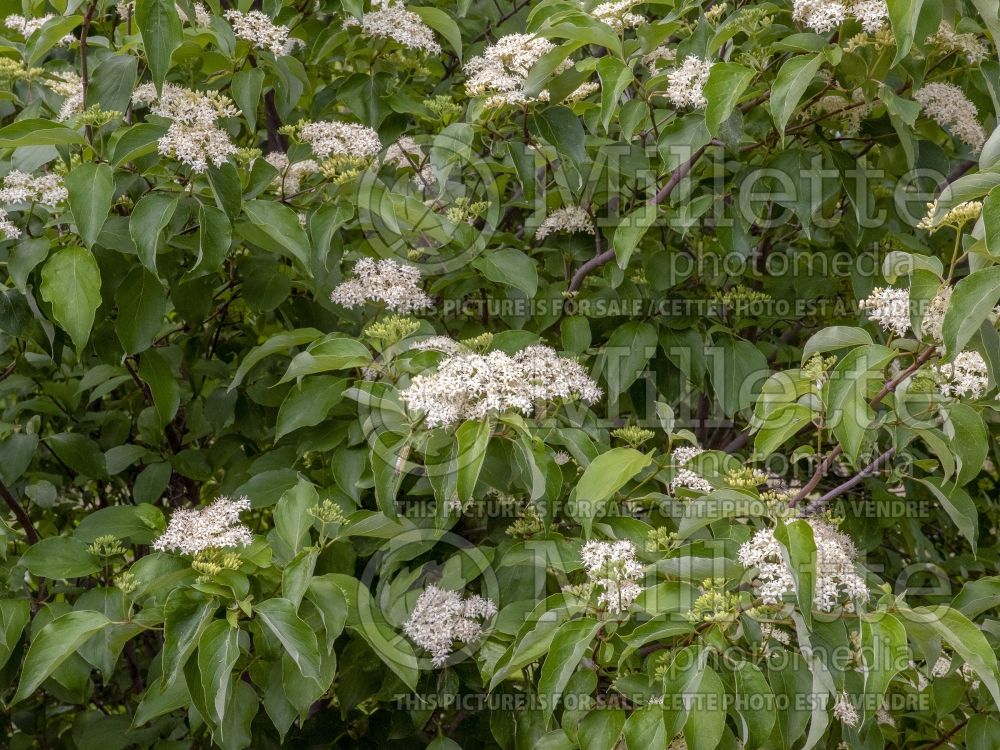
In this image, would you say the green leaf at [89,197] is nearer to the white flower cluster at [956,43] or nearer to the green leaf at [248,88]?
the green leaf at [248,88]

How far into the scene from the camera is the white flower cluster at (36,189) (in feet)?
6.72

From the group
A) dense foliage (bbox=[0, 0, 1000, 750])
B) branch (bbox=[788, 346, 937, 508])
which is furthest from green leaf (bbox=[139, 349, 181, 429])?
branch (bbox=[788, 346, 937, 508])

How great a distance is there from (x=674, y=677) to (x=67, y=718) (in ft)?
6.83

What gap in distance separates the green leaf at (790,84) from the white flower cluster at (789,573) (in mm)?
705

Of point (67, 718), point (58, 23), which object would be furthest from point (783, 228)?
point (67, 718)

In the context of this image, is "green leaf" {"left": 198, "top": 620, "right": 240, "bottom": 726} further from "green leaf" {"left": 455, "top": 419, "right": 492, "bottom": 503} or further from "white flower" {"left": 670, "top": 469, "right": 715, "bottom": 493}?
"white flower" {"left": 670, "top": 469, "right": 715, "bottom": 493}

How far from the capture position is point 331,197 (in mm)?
2197

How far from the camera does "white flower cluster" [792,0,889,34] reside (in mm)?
1928

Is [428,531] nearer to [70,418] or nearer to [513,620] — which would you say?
[513,620]

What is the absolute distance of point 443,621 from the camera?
1.93 metres

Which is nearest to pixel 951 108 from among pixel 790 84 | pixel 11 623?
pixel 790 84

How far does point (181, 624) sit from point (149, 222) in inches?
29.0

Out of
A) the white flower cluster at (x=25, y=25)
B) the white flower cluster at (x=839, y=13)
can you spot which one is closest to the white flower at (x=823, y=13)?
the white flower cluster at (x=839, y=13)

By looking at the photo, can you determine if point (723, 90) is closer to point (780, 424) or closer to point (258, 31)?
point (780, 424)
